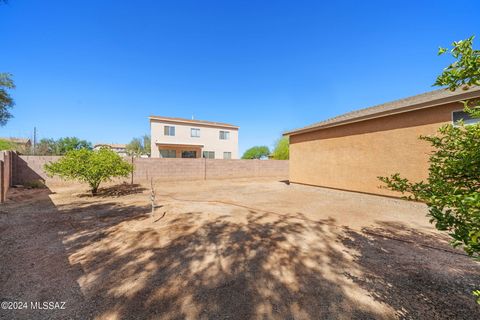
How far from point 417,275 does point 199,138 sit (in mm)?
22555

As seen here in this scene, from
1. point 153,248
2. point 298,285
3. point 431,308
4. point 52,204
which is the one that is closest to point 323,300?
point 298,285

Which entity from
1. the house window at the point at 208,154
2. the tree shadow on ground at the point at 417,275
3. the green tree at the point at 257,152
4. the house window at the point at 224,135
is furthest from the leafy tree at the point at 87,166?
the green tree at the point at 257,152

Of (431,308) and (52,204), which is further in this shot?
(52,204)

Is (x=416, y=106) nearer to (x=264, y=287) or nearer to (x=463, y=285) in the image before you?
(x=463, y=285)

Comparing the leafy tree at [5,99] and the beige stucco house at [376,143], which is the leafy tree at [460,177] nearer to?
the beige stucco house at [376,143]

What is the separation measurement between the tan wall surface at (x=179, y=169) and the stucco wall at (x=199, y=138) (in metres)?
6.77

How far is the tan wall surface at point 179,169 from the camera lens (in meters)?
11.1

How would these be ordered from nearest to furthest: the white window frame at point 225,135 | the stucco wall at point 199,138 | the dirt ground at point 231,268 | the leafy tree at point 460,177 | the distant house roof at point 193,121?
1. the leafy tree at point 460,177
2. the dirt ground at point 231,268
3. the distant house roof at point 193,121
4. the stucco wall at point 199,138
5. the white window frame at point 225,135

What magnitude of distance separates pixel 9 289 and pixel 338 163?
10964 mm

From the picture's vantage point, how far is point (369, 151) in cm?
851

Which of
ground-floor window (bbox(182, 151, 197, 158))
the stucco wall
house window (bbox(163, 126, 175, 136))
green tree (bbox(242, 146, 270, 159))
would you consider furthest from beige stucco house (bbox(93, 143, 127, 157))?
green tree (bbox(242, 146, 270, 159))

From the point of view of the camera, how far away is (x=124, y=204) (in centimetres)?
703

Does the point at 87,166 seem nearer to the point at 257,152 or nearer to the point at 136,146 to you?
the point at 136,146

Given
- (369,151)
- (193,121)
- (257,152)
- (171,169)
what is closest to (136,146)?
(193,121)
